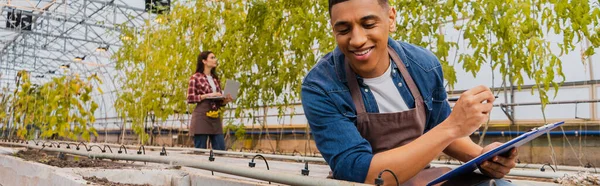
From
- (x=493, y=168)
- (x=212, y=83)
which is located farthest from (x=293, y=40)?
(x=493, y=168)

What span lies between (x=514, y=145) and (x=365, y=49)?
1.28ft

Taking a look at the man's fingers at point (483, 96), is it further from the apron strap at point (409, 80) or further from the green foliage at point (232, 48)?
the green foliage at point (232, 48)

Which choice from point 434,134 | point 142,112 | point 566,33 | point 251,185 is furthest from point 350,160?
point 142,112

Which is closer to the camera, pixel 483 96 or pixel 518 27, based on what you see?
pixel 483 96

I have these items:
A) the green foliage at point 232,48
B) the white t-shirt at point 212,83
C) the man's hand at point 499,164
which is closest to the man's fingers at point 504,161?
the man's hand at point 499,164

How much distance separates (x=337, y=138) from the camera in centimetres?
122

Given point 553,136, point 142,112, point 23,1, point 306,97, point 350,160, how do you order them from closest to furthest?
point 350,160 < point 306,97 < point 553,136 < point 142,112 < point 23,1

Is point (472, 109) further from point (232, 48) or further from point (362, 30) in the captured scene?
point (232, 48)

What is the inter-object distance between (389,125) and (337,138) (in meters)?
0.16

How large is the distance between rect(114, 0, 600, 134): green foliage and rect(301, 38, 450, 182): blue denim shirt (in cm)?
196

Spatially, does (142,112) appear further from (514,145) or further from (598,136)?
(514,145)

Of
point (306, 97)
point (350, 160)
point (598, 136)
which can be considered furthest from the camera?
point (598, 136)

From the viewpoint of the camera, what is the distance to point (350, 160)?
3.92ft

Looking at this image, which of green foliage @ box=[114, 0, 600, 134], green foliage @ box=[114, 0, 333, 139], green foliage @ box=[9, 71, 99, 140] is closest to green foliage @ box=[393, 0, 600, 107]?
green foliage @ box=[114, 0, 600, 134]
